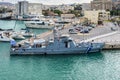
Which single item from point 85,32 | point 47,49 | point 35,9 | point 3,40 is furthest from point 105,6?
point 47,49

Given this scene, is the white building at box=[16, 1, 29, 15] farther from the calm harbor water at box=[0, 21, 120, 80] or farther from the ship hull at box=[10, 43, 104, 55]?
the ship hull at box=[10, 43, 104, 55]

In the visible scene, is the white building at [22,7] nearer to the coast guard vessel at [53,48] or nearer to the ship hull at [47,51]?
the coast guard vessel at [53,48]

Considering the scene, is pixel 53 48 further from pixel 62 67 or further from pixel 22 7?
pixel 22 7

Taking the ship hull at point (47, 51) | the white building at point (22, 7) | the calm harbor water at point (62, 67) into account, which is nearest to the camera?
the calm harbor water at point (62, 67)

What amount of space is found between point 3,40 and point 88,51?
755 cm

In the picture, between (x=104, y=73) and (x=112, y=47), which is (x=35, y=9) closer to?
(x=112, y=47)

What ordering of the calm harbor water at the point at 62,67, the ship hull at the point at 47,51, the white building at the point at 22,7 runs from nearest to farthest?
the calm harbor water at the point at 62,67
the ship hull at the point at 47,51
the white building at the point at 22,7

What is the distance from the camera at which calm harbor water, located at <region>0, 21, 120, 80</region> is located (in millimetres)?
13188

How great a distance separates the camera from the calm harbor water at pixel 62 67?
13.2 m

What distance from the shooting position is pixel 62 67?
49.4 feet

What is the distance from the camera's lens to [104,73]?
45.7 feet

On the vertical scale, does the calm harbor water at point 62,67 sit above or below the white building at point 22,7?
below

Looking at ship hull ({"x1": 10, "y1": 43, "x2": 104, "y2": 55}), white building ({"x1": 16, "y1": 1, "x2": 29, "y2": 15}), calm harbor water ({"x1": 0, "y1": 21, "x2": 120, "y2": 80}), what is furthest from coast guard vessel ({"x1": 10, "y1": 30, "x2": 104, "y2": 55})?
white building ({"x1": 16, "y1": 1, "x2": 29, "y2": 15})

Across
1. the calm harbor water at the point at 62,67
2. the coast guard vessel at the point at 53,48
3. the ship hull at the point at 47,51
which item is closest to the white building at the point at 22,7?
the calm harbor water at the point at 62,67
